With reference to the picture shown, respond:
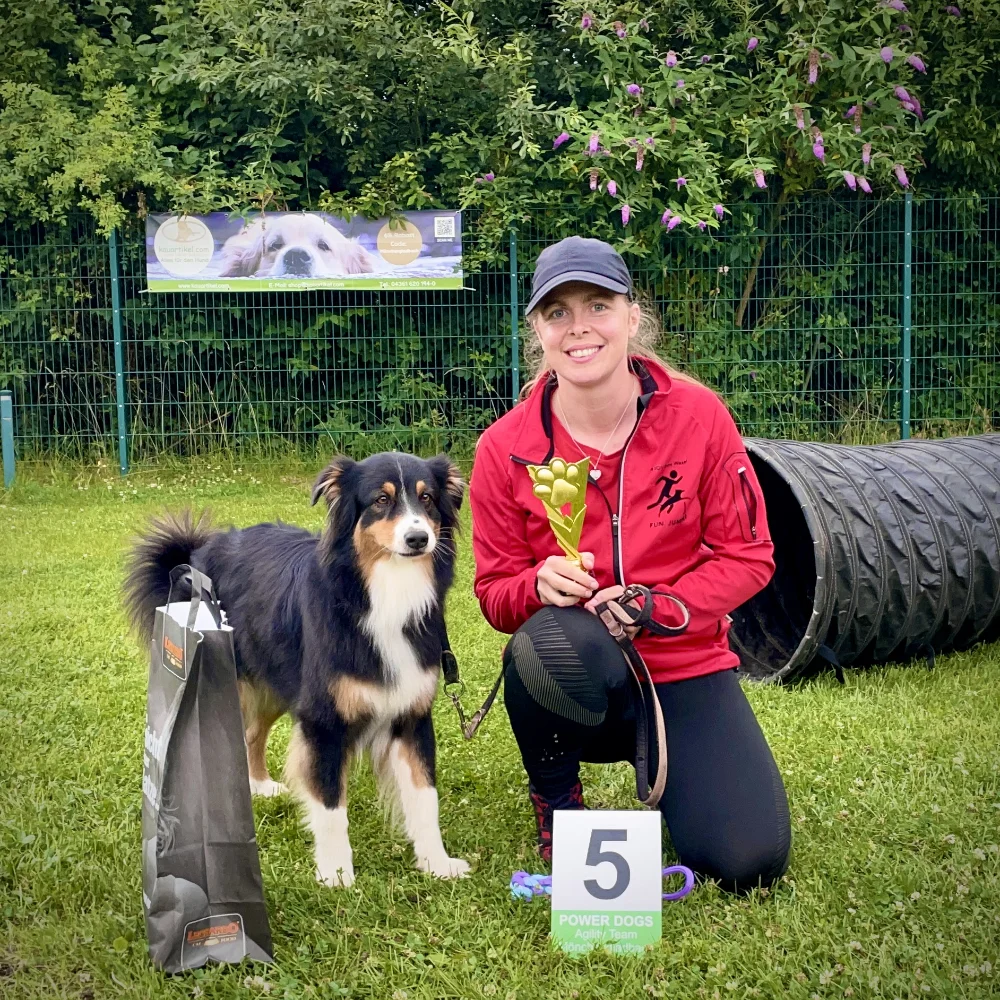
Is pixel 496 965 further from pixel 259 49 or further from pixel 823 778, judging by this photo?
pixel 259 49

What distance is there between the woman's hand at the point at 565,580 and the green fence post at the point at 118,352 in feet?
25.1

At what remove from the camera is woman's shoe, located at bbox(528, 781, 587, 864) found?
10.2 feet

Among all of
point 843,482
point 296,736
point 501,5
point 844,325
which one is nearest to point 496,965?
point 296,736

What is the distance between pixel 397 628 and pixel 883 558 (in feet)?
7.37

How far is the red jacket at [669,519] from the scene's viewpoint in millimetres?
2955

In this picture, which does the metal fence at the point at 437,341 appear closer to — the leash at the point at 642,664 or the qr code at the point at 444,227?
the qr code at the point at 444,227

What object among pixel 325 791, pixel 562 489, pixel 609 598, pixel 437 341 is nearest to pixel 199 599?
pixel 325 791

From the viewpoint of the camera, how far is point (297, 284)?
377 inches

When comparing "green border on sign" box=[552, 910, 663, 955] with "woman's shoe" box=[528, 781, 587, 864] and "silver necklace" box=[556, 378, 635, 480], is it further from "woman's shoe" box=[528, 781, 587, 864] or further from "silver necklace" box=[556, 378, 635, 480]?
"silver necklace" box=[556, 378, 635, 480]

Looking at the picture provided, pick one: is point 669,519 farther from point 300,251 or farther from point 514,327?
point 300,251

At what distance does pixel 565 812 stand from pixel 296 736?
2.82ft

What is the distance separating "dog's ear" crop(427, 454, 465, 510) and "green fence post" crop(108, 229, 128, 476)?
281 inches

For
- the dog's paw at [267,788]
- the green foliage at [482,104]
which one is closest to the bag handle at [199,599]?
the dog's paw at [267,788]

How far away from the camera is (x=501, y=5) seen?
33.3ft
